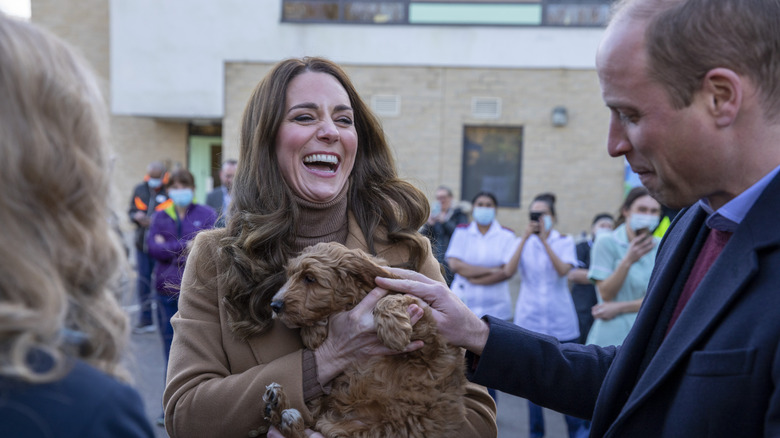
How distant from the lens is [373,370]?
7.93ft

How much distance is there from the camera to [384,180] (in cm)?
305

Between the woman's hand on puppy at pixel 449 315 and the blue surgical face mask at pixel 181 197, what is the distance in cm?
685

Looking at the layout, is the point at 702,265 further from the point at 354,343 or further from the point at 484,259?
the point at 484,259

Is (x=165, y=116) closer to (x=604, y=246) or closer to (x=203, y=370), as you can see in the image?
(x=604, y=246)

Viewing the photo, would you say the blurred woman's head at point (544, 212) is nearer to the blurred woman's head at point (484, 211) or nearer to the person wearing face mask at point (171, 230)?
the blurred woman's head at point (484, 211)

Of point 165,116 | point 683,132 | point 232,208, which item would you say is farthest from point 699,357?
point 165,116

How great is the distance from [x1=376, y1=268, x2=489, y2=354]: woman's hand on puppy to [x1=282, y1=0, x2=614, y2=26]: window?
1353 cm

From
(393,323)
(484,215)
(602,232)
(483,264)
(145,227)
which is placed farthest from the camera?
(145,227)

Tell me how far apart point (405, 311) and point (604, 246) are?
4330mm

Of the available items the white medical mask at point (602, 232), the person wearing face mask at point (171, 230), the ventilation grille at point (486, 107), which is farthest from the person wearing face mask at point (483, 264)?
the ventilation grille at point (486, 107)

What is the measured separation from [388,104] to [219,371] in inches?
528

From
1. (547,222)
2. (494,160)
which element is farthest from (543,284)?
(494,160)

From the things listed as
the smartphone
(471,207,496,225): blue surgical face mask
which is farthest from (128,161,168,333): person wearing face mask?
the smartphone

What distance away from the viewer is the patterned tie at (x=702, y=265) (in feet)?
6.18
